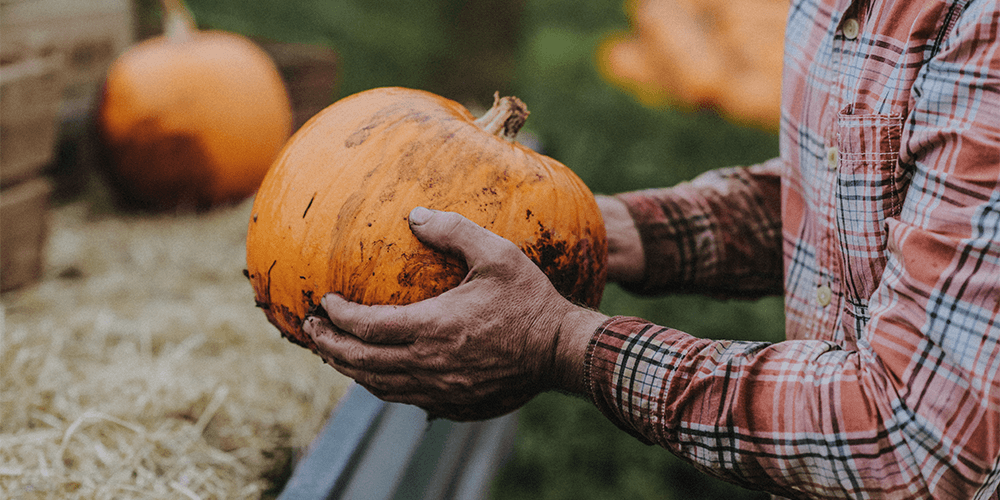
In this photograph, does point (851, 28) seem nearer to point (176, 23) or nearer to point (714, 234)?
point (714, 234)

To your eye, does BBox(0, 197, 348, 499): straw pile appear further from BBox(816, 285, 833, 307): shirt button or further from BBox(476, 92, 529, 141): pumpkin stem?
BBox(816, 285, 833, 307): shirt button

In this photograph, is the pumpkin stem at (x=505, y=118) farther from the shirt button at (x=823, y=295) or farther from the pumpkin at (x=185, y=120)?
the pumpkin at (x=185, y=120)

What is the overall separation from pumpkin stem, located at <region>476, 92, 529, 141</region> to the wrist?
0.49 m

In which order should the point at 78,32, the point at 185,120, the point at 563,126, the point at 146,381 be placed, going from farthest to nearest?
1. the point at 563,126
2. the point at 78,32
3. the point at 185,120
4. the point at 146,381

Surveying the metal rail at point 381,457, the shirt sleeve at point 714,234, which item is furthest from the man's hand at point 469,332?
the shirt sleeve at point 714,234

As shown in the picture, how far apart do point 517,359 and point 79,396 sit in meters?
1.40

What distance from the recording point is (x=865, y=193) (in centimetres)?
135

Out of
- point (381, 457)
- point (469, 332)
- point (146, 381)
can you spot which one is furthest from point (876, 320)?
point (146, 381)

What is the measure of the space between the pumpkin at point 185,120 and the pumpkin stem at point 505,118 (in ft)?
6.74

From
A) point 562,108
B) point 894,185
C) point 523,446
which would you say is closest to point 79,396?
point 523,446

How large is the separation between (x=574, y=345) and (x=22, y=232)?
7.39ft

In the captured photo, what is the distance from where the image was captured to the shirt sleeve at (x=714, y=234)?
2023 mm

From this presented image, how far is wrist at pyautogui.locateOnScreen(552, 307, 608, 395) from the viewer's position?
137cm

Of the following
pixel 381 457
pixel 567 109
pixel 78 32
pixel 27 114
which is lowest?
pixel 567 109
